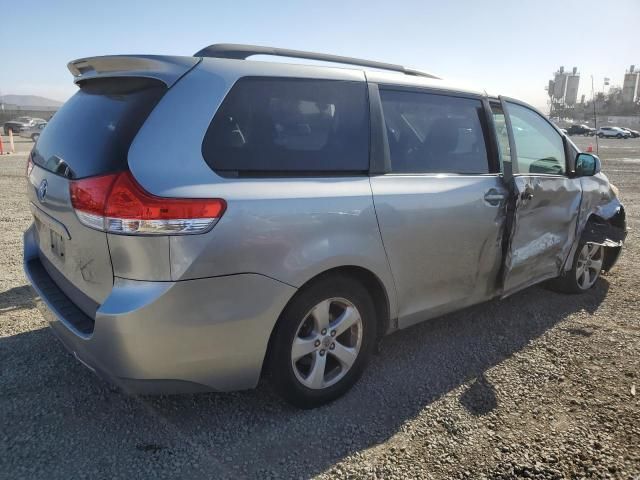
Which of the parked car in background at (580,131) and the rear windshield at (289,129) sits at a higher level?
the parked car in background at (580,131)

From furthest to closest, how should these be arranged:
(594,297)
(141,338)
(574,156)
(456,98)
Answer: (594,297) → (574,156) → (456,98) → (141,338)

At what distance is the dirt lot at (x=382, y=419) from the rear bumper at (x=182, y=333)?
1.22 feet

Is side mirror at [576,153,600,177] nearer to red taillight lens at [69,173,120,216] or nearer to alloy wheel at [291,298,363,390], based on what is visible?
alloy wheel at [291,298,363,390]

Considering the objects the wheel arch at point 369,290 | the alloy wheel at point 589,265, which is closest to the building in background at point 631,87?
the alloy wheel at point 589,265

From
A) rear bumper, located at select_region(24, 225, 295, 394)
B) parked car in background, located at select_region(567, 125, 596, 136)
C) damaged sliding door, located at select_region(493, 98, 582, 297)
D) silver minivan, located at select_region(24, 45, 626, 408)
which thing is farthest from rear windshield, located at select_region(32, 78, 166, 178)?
parked car in background, located at select_region(567, 125, 596, 136)

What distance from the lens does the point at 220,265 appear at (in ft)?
7.09

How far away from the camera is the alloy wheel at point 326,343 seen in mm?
2617

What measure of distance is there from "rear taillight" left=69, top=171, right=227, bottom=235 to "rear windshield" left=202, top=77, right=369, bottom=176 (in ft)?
0.75

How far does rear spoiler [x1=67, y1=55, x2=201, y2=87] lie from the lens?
2.31 m

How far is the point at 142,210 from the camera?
2057 mm

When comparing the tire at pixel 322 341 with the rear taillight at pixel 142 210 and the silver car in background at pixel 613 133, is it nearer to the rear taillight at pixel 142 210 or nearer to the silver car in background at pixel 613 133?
the rear taillight at pixel 142 210

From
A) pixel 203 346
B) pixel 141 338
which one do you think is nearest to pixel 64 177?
pixel 141 338

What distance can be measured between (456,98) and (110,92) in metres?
2.19

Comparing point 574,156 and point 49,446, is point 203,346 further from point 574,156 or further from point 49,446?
point 574,156
